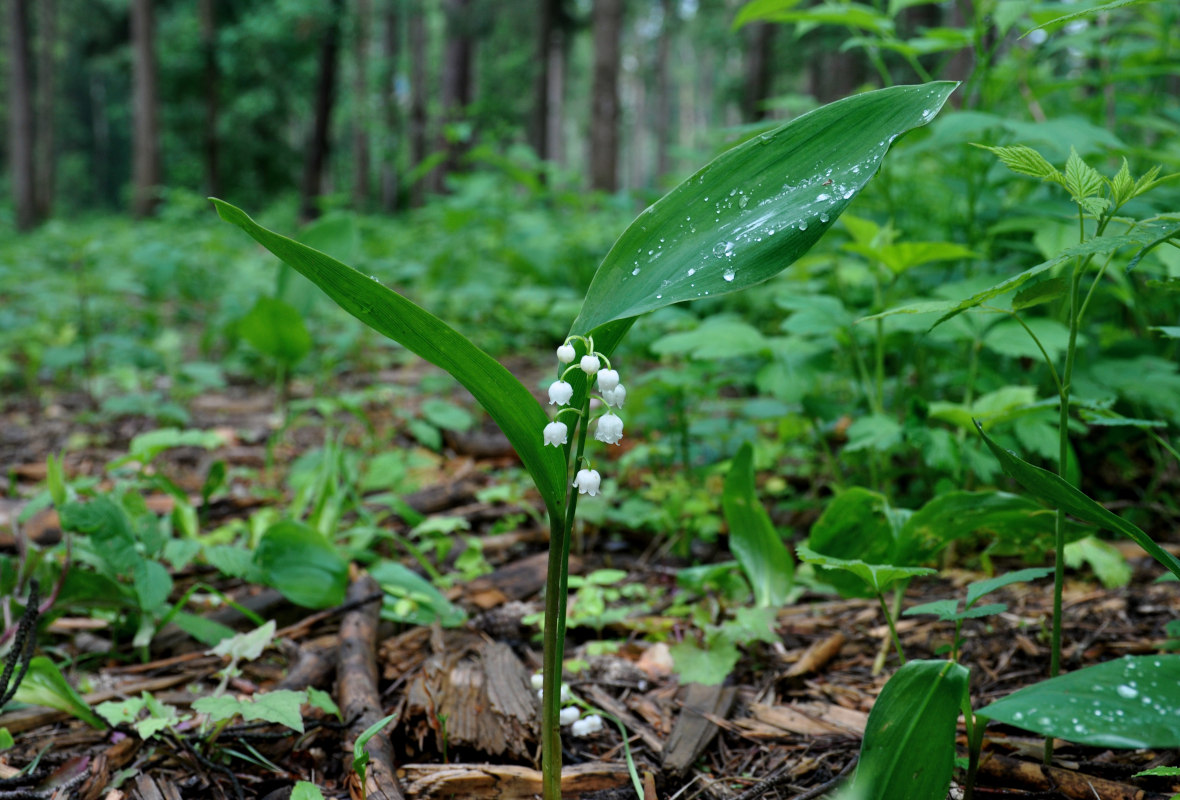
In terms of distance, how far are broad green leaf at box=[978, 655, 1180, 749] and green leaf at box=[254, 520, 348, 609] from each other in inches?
53.7

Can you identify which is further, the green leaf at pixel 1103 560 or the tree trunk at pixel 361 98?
the tree trunk at pixel 361 98

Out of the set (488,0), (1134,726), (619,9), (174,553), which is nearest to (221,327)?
(174,553)

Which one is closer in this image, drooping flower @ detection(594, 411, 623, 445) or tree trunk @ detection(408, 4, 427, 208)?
drooping flower @ detection(594, 411, 623, 445)

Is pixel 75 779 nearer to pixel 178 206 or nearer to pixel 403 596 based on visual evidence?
pixel 403 596

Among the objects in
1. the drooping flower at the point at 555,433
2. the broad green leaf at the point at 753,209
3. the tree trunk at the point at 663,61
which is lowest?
the drooping flower at the point at 555,433

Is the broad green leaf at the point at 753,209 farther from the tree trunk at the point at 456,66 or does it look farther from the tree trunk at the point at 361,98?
the tree trunk at the point at 361,98

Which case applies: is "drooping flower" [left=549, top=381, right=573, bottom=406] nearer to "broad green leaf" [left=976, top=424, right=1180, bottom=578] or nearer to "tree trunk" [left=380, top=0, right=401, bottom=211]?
"broad green leaf" [left=976, top=424, right=1180, bottom=578]

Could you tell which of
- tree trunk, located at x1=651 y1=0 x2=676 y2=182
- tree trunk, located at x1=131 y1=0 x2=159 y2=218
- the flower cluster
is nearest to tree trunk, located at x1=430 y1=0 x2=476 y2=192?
tree trunk, located at x1=131 y1=0 x2=159 y2=218

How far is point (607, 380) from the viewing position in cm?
88

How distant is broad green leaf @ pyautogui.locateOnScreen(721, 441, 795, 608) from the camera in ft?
5.68

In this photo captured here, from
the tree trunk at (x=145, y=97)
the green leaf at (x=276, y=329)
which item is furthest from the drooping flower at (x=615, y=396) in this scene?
the tree trunk at (x=145, y=97)

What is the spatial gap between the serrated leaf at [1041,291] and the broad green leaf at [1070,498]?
0.24 metres

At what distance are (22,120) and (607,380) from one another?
16.8m

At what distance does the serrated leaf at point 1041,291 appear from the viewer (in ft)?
3.38
